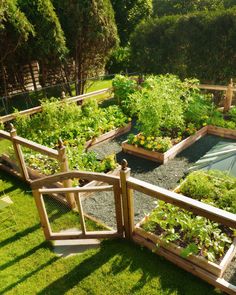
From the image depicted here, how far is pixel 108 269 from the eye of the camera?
3945 mm

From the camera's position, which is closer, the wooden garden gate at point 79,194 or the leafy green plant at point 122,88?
the wooden garden gate at point 79,194

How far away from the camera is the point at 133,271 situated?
390cm

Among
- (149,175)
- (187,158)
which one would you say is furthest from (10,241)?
(187,158)

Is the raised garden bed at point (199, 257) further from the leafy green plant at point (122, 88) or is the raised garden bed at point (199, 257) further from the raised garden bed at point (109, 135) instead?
the leafy green plant at point (122, 88)

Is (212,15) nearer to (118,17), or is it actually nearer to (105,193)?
(118,17)

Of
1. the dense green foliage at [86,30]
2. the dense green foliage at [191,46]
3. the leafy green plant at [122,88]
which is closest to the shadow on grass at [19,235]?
the leafy green plant at [122,88]

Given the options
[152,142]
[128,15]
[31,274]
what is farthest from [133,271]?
[128,15]

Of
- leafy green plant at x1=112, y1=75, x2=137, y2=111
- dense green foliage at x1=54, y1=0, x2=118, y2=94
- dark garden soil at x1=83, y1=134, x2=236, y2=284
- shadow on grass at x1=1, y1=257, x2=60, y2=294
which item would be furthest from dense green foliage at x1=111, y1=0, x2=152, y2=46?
shadow on grass at x1=1, y1=257, x2=60, y2=294

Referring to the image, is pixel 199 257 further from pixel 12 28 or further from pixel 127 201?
pixel 12 28

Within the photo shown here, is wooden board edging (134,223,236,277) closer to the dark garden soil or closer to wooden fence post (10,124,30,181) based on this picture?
the dark garden soil

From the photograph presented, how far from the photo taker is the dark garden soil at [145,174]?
5070mm

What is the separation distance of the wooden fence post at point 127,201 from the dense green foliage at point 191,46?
8053 millimetres

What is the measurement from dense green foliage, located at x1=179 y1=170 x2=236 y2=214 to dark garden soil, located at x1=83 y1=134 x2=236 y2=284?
0.74 m

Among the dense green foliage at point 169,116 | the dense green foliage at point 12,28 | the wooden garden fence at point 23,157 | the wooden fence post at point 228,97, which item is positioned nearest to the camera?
the wooden garden fence at point 23,157
